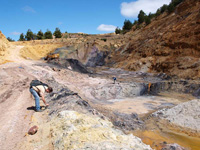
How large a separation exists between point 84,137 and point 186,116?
582 cm

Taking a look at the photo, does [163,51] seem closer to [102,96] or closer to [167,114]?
[102,96]

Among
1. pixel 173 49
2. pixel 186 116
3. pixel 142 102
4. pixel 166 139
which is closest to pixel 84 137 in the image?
pixel 166 139

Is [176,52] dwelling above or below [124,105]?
above

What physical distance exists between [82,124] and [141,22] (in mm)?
49047

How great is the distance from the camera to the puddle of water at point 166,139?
17.6 feet

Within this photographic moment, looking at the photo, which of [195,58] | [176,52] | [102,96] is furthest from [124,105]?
[176,52]

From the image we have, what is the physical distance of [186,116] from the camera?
7.27 meters

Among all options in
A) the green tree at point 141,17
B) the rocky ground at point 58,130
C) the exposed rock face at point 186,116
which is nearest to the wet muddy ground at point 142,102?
the exposed rock face at point 186,116

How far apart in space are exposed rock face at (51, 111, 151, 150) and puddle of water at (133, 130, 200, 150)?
1622mm

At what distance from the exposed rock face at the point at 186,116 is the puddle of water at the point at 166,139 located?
2.55ft

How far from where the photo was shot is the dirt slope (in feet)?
61.0

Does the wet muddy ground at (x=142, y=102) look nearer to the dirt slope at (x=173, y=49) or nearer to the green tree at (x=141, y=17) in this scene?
the dirt slope at (x=173, y=49)

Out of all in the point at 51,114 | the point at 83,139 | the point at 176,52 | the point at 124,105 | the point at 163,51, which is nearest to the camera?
the point at 83,139

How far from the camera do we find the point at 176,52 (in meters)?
21.1
